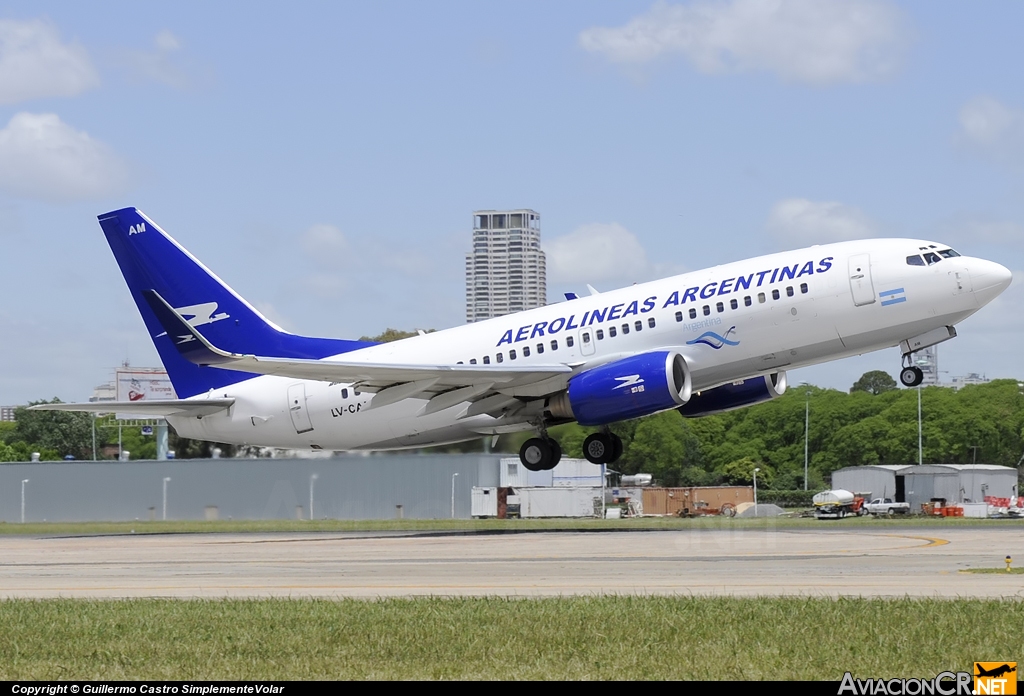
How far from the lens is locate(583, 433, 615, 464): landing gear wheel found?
122ft

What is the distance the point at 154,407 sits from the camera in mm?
37625

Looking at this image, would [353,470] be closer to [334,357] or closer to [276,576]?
[334,357]

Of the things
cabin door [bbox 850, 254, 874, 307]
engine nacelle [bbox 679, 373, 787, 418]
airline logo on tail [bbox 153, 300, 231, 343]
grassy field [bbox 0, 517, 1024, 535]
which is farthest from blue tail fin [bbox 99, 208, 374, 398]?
cabin door [bbox 850, 254, 874, 307]

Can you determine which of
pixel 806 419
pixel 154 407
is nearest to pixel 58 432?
pixel 806 419

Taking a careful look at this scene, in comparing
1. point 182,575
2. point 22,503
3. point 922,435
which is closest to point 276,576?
→ point 182,575

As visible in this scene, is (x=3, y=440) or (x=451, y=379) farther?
(x=3, y=440)

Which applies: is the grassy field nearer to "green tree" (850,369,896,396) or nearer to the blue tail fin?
the blue tail fin

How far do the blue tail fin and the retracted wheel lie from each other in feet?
22.3

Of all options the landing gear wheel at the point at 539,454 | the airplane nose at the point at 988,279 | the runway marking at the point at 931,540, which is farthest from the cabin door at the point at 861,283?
the landing gear wheel at the point at 539,454

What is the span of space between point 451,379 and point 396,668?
22087 millimetres

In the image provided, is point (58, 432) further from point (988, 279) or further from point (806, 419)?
point (988, 279)

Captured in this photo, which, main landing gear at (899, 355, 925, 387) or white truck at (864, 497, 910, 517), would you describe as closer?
main landing gear at (899, 355, 925, 387)

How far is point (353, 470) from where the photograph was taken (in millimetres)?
35625

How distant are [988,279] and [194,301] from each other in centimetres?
2326
